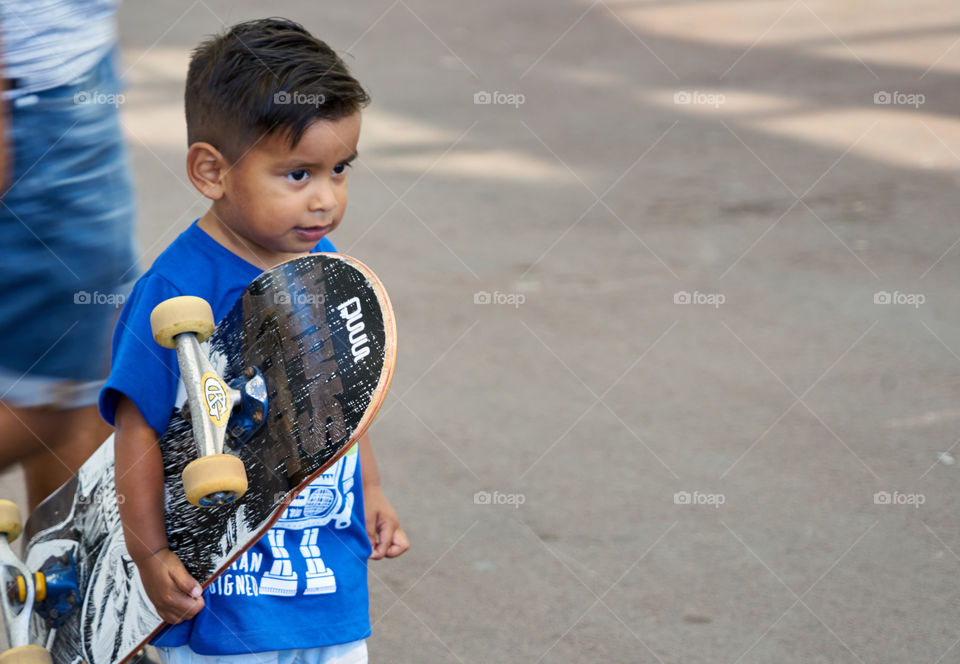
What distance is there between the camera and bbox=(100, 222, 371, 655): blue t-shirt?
1.81 m

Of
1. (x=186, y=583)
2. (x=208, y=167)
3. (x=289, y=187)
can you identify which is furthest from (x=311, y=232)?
(x=186, y=583)

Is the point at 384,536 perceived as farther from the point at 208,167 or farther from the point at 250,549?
the point at 208,167

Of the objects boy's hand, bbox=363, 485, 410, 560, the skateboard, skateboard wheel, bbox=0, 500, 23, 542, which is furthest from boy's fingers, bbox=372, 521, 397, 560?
skateboard wheel, bbox=0, 500, 23, 542

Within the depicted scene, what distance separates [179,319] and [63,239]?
0.68 m

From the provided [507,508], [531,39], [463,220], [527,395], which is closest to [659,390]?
[527,395]

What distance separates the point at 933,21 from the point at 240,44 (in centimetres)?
843

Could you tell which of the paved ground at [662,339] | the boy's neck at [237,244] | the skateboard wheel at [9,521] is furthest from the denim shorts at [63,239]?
the paved ground at [662,339]

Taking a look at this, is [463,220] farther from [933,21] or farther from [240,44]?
[933,21]

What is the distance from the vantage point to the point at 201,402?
1.70 m

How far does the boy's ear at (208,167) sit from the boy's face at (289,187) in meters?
0.01

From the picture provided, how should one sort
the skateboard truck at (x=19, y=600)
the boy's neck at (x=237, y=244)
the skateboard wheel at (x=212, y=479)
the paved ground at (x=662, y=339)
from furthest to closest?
the paved ground at (x=662, y=339), the skateboard truck at (x=19, y=600), the boy's neck at (x=237, y=244), the skateboard wheel at (x=212, y=479)

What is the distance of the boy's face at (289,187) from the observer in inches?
71.6

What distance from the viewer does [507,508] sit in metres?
3.49

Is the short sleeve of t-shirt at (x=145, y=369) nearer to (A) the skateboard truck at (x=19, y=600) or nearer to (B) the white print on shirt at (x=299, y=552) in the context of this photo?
(B) the white print on shirt at (x=299, y=552)
